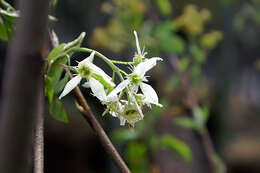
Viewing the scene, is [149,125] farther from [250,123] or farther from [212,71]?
[250,123]

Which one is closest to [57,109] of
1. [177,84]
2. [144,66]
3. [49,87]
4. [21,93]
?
[49,87]

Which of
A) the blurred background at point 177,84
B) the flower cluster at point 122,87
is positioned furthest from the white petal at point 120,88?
the blurred background at point 177,84

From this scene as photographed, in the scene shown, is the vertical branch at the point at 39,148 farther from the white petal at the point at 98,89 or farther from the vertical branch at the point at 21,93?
the vertical branch at the point at 21,93

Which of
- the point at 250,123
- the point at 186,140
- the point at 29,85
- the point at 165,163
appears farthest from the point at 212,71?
A: the point at 29,85

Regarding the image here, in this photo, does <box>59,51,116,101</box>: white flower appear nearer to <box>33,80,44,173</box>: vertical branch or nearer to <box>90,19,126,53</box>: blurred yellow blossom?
<box>33,80,44,173</box>: vertical branch

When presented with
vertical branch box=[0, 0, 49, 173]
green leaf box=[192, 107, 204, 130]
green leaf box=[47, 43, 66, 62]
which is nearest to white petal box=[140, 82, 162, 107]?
green leaf box=[47, 43, 66, 62]

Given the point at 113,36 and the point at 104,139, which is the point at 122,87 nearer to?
the point at 104,139
